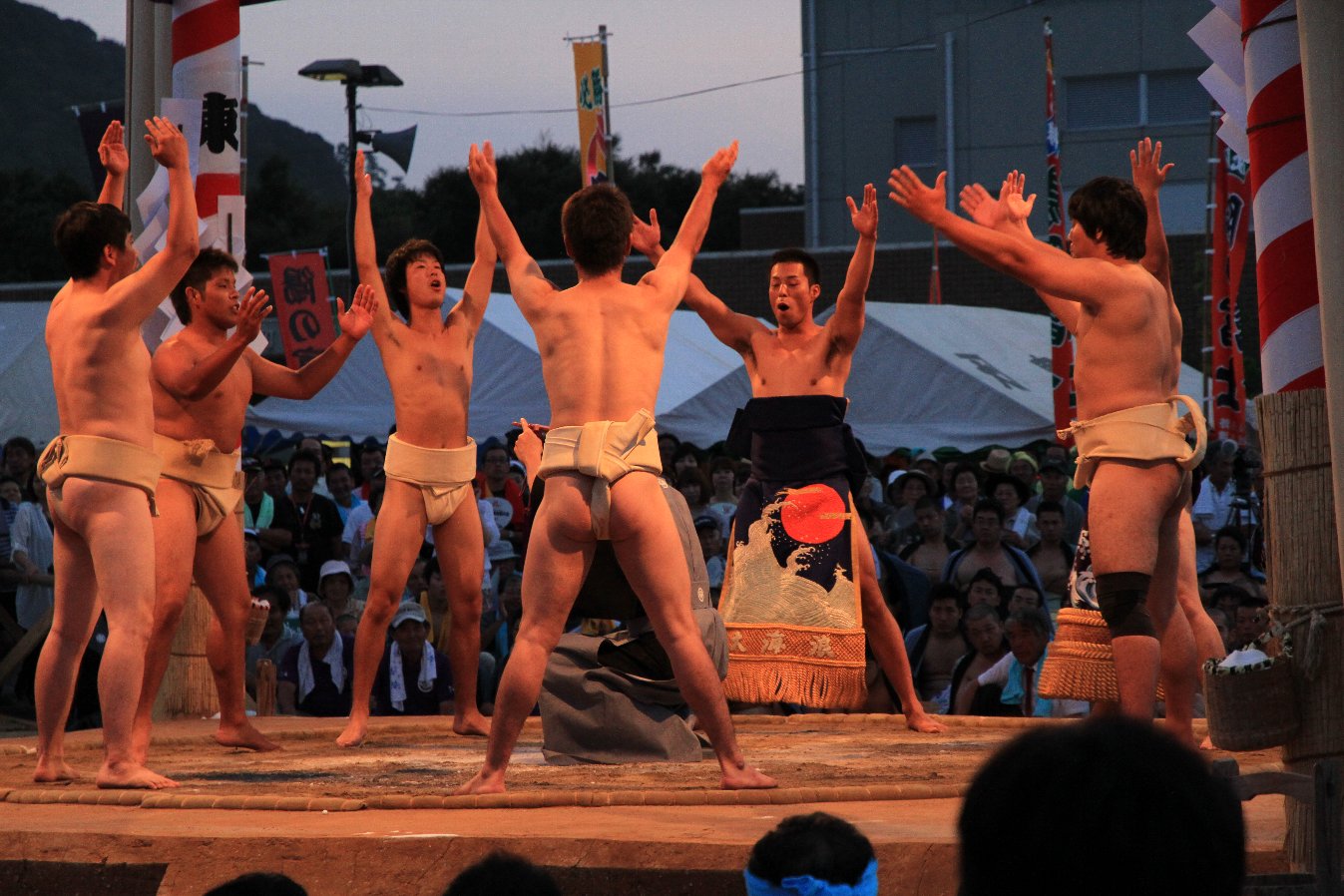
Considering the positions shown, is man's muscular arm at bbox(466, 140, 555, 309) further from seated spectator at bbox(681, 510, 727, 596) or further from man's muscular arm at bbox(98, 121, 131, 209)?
seated spectator at bbox(681, 510, 727, 596)

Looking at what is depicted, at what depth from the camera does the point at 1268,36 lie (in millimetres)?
3469

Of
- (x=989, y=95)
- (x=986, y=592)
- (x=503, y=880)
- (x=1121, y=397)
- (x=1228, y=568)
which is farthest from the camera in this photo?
(x=989, y=95)

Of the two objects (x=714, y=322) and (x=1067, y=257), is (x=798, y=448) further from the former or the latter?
(x=1067, y=257)

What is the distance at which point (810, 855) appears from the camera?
208 cm

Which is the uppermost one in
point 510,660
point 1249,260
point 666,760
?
point 1249,260

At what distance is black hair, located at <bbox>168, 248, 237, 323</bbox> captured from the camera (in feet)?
17.1

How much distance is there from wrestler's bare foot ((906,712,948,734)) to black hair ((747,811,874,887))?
3884 mm

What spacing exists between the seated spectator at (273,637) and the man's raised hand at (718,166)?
4.04 metres

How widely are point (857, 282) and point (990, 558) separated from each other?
2.46 metres

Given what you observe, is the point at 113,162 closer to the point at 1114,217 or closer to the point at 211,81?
the point at 211,81

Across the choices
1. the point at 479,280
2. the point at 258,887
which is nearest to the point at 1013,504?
the point at 479,280

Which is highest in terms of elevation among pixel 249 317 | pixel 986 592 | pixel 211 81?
pixel 211 81

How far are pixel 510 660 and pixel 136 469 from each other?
1224 mm

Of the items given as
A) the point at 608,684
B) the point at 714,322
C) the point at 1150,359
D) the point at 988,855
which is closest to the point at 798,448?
the point at 714,322
